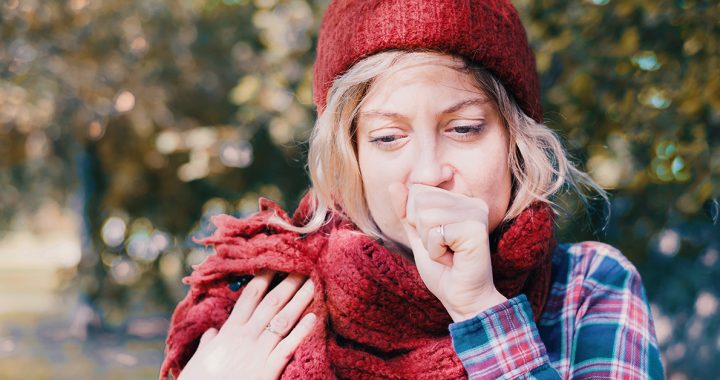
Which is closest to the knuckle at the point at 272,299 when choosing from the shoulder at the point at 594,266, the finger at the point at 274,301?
the finger at the point at 274,301

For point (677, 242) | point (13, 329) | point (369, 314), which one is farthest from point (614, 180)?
point (13, 329)

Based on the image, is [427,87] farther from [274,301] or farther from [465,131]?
[274,301]

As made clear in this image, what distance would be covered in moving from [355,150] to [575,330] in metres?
0.74

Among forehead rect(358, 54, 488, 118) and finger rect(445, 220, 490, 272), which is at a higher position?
forehead rect(358, 54, 488, 118)

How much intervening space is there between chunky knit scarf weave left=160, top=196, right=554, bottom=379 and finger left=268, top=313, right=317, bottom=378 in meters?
0.02

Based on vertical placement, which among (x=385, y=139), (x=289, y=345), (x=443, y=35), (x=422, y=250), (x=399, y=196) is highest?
(x=443, y=35)

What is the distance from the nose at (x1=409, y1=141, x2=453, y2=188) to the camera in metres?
1.50

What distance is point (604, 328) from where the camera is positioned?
1640 mm

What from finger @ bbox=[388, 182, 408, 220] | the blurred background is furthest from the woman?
the blurred background

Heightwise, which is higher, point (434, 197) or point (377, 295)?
point (434, 197)

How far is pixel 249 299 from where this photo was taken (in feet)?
5.78

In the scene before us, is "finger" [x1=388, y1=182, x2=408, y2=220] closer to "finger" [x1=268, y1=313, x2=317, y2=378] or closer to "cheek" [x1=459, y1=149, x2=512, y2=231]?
→ "cheek" [x1=459, y1=149, x2=512, y2=231]

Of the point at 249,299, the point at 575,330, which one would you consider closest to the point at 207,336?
the point at 249,299

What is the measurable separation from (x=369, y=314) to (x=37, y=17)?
5335 mm
